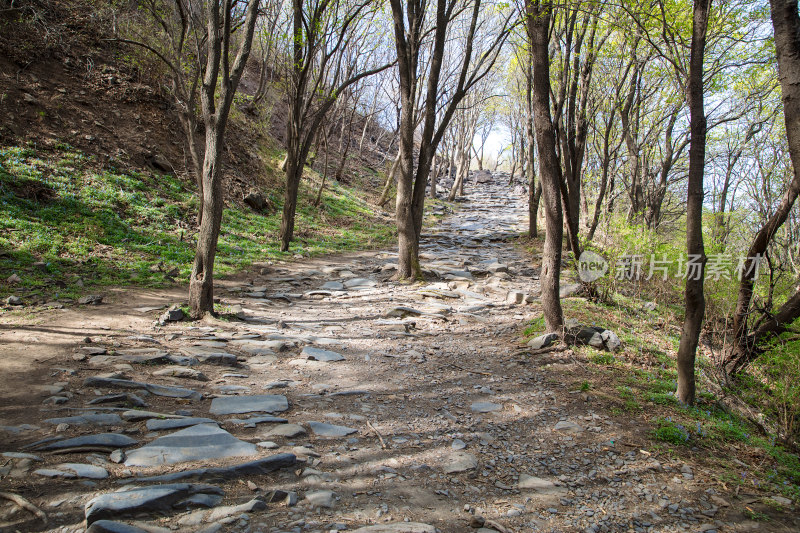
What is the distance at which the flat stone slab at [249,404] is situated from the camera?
3689 mm

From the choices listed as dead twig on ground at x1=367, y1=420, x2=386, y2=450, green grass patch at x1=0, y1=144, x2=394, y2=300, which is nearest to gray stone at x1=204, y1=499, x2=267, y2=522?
dead twig on ground at x1=367, y1=420, x2=386, y2=450

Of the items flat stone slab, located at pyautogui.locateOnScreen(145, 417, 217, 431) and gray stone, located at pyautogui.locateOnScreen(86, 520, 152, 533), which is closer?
gray stone, located at pyautogui.locateOnScreen(86, 520, 152, 533)

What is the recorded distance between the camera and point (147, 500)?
2270mm

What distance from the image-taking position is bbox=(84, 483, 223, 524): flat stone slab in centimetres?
214

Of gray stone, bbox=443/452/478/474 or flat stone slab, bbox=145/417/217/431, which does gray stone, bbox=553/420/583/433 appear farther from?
flat stone slab, bbox=145/417/217/431

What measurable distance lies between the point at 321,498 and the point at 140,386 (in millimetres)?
2178

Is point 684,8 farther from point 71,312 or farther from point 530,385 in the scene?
point 71,312

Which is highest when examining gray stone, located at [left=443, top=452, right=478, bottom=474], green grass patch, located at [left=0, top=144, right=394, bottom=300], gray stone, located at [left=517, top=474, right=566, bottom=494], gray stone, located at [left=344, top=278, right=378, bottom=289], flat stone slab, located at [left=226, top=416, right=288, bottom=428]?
green grass patch, located at [left=0, top=144, right=394, bottom=300]

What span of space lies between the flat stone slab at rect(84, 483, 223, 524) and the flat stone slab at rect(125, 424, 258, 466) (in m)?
0.36

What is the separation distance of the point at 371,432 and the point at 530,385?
2.04 metres

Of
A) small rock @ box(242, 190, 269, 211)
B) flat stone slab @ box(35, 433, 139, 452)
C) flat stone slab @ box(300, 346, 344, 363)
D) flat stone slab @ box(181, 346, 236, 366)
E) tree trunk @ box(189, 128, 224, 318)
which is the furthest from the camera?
small rock @ box(242, 190, 269, 211)

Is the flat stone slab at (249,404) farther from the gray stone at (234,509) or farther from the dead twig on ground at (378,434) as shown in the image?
the gray stone at (234,509)

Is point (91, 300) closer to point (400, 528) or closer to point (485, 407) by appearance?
point (485, 407)

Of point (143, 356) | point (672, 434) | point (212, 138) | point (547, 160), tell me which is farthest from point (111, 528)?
point (547, 160)
